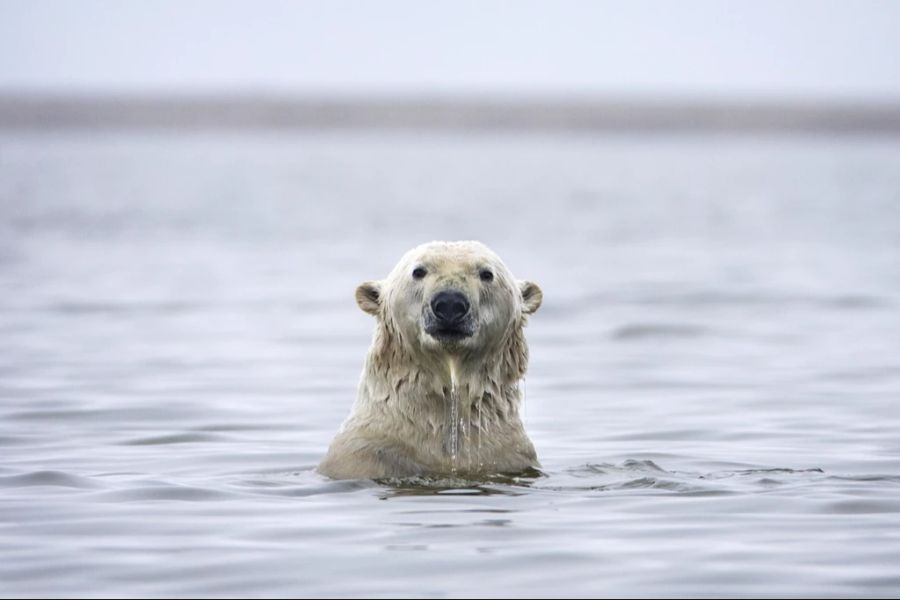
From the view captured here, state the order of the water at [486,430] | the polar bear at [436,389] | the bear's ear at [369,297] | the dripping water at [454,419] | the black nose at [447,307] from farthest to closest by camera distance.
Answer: the bear's ear at [369,297], the dripping water at [454,419], the polar bear at [436,389], the black nose at [447,307], the water at [486,430]

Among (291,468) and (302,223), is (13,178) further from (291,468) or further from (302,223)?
(291,468)

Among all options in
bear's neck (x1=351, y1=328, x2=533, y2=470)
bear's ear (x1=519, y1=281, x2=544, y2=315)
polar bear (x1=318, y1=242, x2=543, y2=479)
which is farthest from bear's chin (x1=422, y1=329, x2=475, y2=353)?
bear's ear (x1=519, y1=281, x2=544, y2=315)

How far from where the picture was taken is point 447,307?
8203 mm

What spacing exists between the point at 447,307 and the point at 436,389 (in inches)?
24.9

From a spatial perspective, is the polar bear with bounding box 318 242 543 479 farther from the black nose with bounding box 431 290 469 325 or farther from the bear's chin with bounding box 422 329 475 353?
the black nose with bounding box 431 290 469 325

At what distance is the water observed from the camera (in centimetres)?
696

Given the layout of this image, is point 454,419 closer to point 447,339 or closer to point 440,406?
point 440,406

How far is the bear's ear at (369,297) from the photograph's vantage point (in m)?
8.95

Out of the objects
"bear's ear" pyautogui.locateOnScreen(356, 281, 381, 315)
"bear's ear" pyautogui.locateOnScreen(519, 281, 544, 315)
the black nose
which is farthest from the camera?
"bear's ear" pyautogui.locateOnScreen(519, 281, 544, 315)

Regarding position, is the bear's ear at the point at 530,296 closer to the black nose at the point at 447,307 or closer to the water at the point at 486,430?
the water at the point at 486,430

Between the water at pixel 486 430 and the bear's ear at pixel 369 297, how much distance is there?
2.77 ft

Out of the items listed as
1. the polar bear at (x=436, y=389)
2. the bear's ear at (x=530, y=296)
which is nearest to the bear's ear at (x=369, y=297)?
the polar bear at (x=436, y=389)

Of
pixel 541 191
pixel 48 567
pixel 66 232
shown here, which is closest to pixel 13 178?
pixel 541 191

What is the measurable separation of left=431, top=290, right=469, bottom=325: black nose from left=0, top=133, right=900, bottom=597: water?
2.57 feet
